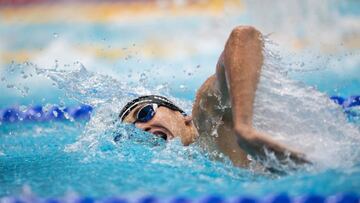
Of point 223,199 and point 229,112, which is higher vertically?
point 229,112

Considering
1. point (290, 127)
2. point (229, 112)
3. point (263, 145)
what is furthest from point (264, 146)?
point (229, 112)

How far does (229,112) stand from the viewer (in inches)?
73.9

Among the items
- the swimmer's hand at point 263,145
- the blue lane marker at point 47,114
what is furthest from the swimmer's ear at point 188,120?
the blue lane marker at point 47,114

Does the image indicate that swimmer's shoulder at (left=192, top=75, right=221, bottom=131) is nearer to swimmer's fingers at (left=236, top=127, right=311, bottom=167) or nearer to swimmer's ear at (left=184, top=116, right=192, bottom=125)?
swimmer's ear at (left=184, top=116, right=192, bottom=125)

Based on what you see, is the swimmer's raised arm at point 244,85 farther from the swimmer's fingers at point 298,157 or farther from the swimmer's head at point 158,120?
the swimmer's head at point 158,120

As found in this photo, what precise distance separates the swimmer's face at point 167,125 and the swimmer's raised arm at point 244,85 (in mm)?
168

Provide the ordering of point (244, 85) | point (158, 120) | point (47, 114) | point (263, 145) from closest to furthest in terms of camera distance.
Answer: point (263, 145), point (244, 85), point (158, 120), point (47, 114)

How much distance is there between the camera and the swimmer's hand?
1459 mm

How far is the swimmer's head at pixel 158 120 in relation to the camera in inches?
78.7

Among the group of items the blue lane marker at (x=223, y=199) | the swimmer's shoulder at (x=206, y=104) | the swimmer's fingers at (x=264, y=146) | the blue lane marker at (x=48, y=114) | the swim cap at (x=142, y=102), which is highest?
the blue lane marker at (x=48, y=114)

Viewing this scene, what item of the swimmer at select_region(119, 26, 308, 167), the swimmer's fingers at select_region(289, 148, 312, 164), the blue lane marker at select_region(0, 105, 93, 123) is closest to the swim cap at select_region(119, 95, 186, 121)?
the swimmer at select_region(119, 26, 308, 167)

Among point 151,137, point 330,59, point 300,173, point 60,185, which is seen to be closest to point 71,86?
point 151,137

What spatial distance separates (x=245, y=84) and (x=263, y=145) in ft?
0.78

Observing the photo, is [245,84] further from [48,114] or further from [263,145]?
[48,114]
